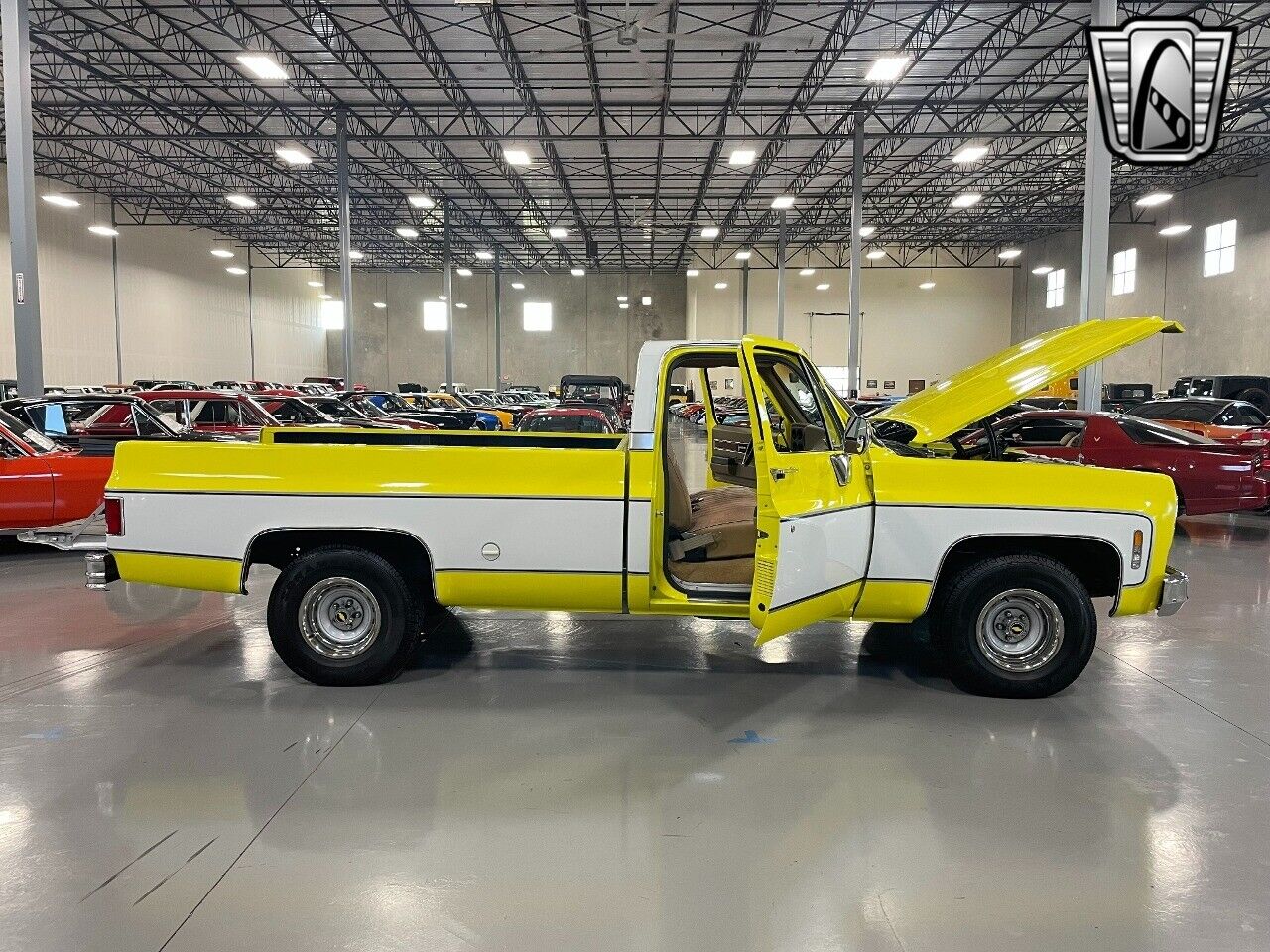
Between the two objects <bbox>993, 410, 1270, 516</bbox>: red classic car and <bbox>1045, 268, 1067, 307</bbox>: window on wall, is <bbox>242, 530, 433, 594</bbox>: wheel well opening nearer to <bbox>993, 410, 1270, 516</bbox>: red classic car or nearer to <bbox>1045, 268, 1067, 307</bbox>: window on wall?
<bbox>993, 410, 1270, 516</bbox>: red classic car

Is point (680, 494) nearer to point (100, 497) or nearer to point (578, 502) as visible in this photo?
point (578, 502)

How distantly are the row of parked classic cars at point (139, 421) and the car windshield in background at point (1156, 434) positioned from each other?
7.80 metres

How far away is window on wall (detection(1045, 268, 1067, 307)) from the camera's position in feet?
129

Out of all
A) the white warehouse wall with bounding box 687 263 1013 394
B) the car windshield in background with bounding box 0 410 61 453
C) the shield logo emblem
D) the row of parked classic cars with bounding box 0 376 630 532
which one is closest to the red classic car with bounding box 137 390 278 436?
the row of parked classic cars with bounding box 0 376 630 532

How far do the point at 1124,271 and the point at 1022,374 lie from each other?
114ft

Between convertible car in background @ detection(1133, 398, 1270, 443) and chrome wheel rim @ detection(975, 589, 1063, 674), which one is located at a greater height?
convertible car in background @ detection(1133, 398, 1270, 443)

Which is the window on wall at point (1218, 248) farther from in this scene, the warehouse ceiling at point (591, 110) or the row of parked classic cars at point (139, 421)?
the row of parked classic cars at point (139, 421)

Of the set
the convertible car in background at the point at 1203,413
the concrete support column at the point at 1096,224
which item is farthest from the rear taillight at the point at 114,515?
the convertible car in background at the point at 1203,413

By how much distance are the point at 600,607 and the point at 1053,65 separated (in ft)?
72.1

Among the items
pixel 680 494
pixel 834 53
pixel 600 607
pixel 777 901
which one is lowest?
pixel 777 901

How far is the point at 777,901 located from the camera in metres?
3.08

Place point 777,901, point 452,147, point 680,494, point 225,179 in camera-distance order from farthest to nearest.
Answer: point 225,179 < point 452,147 < point 680,494 < point 777,901

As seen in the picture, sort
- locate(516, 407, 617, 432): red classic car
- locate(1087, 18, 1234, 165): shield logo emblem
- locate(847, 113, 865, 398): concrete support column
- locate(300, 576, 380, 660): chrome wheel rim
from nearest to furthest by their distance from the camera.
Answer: locate(300, 576, 380, 660): chrome wheel rim, locate(1087, 18, 1234, 165): shield logo emblem, locate(516, 407, 617, 432): red classic car, locate(847, 113, 865, 398): concrete support column

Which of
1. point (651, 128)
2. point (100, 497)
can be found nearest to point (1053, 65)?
point (651, 128)
